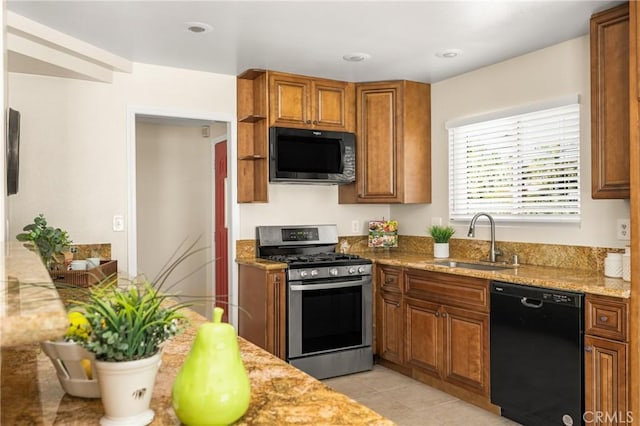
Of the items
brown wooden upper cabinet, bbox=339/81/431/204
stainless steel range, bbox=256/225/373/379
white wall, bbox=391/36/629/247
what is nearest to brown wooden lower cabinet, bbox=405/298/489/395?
stainless steel range, bbox=256/225/373/379

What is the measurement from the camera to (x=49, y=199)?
3547mm

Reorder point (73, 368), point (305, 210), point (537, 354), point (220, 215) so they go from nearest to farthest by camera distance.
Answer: point (73, 368), point (537, 354), point (305, 210), point (220, 215)

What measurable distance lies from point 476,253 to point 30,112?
335 centimetres

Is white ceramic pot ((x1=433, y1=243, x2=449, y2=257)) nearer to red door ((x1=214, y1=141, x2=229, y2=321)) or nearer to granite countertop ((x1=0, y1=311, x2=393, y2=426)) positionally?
red door ((x1=214, y1=141, x2=229, y2=321))

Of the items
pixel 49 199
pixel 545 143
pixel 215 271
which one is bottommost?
pixel 215 271

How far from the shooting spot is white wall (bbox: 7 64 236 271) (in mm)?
3479

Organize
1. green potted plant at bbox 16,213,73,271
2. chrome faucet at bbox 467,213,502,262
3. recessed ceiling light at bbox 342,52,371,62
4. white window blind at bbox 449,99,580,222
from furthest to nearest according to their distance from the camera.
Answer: chrome faucet at bbox 467,213,502,262
recessed ceiling light at bbox 342,52,371,62
white window blind at bbox 449,99,580,222
green potted plant at bbox 16,213,73,271

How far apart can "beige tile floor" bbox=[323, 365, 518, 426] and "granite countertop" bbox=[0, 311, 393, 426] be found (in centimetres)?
205

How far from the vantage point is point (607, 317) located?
253cm

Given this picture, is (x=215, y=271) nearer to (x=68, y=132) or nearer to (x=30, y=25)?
(x=68, y=132)

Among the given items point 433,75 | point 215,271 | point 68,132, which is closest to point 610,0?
point 433,75

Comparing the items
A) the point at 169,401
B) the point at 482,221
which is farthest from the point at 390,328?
the point at 169,401

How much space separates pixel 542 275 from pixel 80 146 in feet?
10.4

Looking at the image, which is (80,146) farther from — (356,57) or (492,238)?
(492,238)
